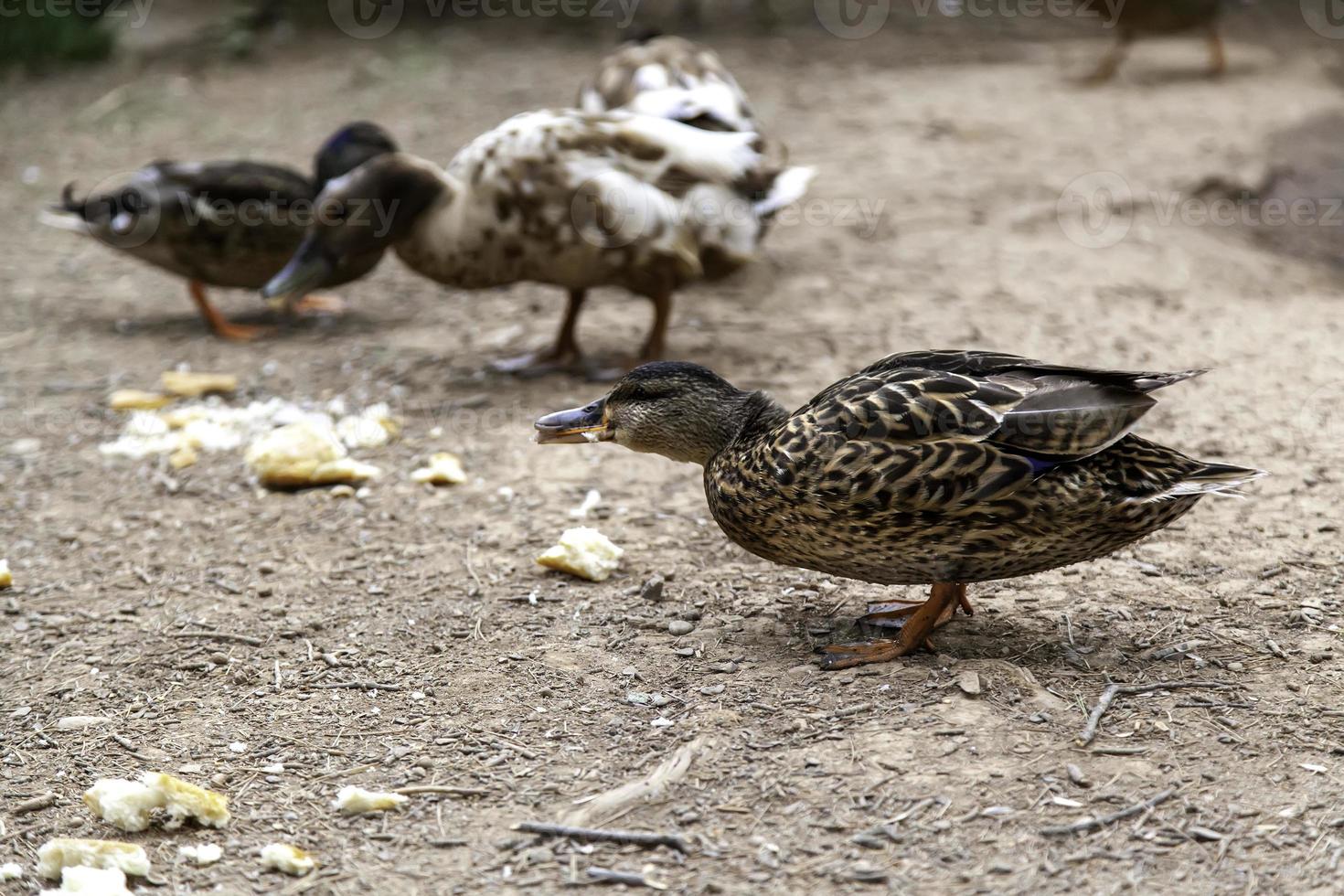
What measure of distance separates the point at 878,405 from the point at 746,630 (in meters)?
0.79

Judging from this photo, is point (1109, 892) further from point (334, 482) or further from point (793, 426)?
point (334, 482)

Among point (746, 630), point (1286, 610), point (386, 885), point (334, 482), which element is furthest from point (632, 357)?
point (386, 885)

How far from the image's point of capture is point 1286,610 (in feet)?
12.0

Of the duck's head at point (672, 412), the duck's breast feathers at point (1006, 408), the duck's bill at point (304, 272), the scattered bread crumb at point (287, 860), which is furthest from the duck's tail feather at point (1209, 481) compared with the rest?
the duck's bill at point (304, 272)

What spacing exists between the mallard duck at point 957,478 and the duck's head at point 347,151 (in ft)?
12.5

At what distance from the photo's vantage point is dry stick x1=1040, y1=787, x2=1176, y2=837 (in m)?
2.76

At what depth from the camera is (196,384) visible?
5.92 metres

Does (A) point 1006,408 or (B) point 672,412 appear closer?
(A) point 1006,408

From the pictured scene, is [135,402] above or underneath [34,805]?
underneath

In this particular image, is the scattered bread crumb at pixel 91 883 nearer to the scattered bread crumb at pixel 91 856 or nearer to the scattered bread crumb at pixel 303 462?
the scattered bread crumb at pixel 91 856

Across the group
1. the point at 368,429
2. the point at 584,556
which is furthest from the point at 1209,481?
the point at 368,429

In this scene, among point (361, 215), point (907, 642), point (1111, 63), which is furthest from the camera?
point (1111, 63)

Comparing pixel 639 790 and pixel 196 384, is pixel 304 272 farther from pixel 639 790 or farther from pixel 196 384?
pixel 639 790

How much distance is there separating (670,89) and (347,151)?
1.58 meters
